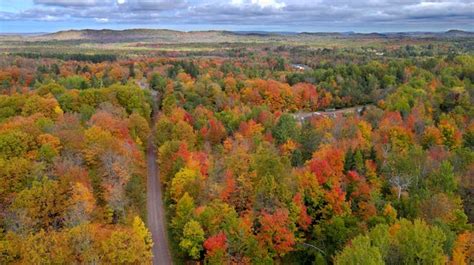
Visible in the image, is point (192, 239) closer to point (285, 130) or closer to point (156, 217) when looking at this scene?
point (156, 217)

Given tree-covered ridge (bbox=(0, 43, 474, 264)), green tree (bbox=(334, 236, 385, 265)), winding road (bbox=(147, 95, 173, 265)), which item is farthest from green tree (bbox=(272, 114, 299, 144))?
green tree (bbox=(334, 236, 385, 265))

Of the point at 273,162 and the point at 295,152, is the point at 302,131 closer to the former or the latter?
the point at 295,152

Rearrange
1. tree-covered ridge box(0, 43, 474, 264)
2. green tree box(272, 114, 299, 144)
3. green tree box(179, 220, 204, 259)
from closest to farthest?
tree-covered ridge box(0, 43, 474, 264) → green tree box(179, 220, 204, 259) → green tree box(272, 114, 299, 144)

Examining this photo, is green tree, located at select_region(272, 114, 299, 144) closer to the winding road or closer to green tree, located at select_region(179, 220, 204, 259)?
the winding road

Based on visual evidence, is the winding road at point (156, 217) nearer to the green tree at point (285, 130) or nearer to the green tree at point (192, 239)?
the green tree at point (192, 239)

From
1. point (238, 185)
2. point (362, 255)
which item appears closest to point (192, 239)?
point (238, 185)

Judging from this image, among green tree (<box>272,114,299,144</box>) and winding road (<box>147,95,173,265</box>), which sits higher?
green tree (<box>272,114,299,144</box>)

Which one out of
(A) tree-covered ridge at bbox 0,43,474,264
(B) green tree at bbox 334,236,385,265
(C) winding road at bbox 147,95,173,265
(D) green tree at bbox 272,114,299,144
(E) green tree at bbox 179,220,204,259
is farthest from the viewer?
(D) green tree at bbox 272,114,299,144

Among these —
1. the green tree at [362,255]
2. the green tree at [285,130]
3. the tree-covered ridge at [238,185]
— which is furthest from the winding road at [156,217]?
the green tree at [285,130]

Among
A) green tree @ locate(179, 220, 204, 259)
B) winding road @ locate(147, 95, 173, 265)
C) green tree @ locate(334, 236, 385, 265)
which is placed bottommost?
winding road @ locate(147, 95, 173, 265)
